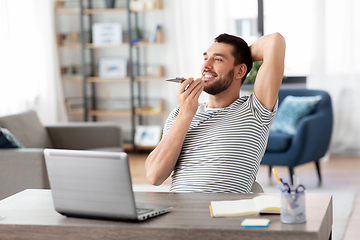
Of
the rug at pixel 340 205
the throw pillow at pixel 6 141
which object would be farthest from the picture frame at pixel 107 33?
the throw pillow at pixel 6 141

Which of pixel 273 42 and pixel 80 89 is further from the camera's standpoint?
pixel 80 89

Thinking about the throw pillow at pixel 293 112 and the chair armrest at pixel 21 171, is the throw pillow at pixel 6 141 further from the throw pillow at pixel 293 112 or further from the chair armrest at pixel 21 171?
the throw pillow at pixel 293 112

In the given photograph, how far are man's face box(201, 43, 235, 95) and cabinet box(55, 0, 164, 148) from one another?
3552 mm

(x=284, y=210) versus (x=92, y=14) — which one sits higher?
(x=92, y=14)

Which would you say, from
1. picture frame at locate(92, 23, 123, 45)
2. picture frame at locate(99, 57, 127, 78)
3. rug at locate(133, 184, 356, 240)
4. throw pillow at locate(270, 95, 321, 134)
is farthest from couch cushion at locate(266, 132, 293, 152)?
picture frame at locate(92, 23, 123, 45)

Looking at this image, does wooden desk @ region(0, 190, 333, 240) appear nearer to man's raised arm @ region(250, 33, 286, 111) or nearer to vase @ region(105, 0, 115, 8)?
man's raised arm @ region(250, 33, 286, 111)

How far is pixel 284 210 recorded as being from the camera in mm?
1208

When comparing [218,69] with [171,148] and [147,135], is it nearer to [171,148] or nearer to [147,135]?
[171,148]

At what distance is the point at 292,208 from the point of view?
1.20 meters

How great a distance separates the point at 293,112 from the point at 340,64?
4.56 feet

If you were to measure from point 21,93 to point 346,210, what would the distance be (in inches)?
135

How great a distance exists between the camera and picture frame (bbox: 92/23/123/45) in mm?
5641

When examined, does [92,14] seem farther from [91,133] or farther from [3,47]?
[91,133]

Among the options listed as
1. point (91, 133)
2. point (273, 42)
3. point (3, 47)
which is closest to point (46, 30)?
point (3, 47)
